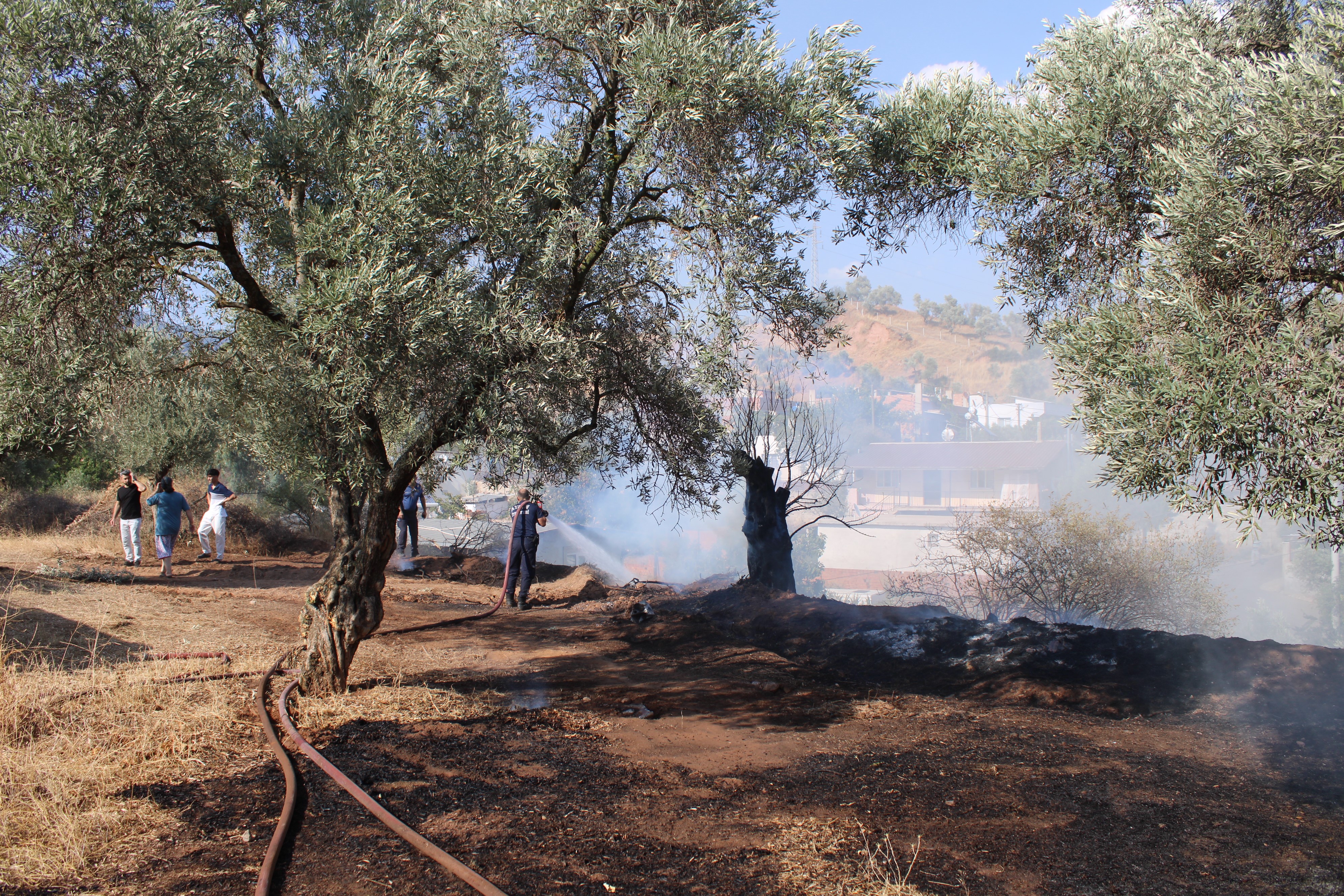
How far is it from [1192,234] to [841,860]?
418 cm

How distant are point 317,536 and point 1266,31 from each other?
21.3 meters

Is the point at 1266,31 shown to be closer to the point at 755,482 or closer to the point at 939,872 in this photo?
the point at 939,872

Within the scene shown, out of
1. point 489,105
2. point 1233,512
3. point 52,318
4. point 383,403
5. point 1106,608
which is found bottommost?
point 1106,608

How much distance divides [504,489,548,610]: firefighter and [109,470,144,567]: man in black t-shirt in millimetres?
6323

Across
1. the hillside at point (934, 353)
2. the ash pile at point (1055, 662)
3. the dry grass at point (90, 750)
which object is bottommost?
the ash pile at point (1055, 662)

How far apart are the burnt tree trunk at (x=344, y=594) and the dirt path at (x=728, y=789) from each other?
0.40 m

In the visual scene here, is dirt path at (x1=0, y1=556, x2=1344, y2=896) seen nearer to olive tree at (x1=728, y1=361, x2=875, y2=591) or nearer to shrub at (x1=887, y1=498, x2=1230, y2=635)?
olive tree at (x1=728, y1=361, x2=875, y2=591)

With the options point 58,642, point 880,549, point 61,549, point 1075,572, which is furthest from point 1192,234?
point 880,549

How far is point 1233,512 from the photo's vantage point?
4770mm

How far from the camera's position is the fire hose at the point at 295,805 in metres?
3.46

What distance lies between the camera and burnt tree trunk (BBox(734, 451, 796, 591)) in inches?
575

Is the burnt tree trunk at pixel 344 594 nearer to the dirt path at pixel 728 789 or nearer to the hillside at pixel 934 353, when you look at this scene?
the dirt path at pixel 728 789

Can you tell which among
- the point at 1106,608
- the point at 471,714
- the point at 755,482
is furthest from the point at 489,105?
the point at 1106,608

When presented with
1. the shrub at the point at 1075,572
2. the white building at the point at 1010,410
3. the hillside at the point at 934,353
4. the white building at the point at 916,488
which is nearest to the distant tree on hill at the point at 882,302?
the hillside at the point at 934,353
